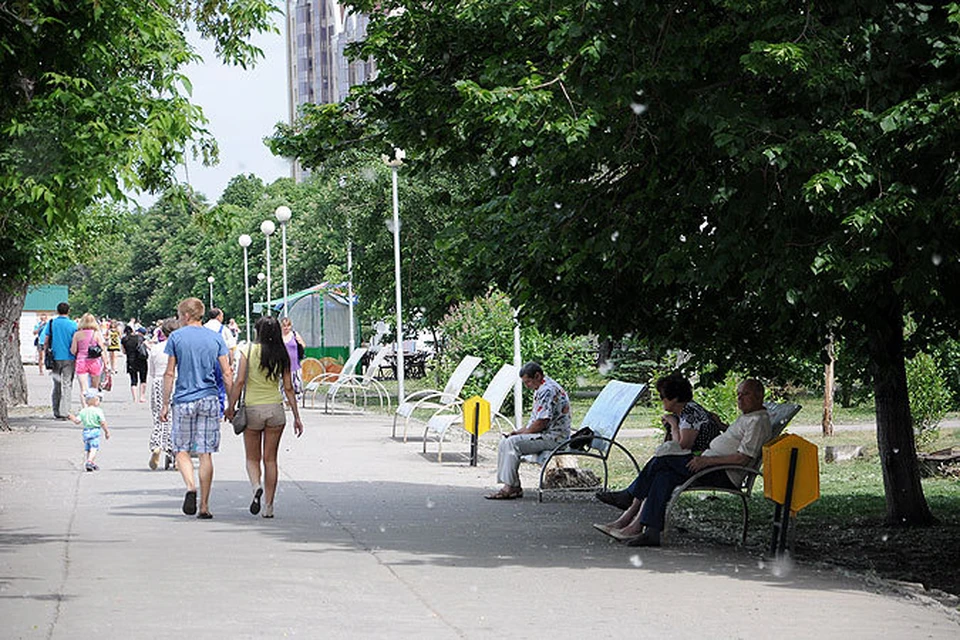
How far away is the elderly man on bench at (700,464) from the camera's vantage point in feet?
36.1

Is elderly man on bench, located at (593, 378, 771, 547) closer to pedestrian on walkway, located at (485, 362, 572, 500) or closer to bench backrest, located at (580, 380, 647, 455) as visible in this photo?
bench backrest, located at (580, 380, 647, 455)

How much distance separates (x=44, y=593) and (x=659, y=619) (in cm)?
338

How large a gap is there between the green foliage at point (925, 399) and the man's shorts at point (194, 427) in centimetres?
1042

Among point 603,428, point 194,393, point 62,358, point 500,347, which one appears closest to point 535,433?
point 603,428

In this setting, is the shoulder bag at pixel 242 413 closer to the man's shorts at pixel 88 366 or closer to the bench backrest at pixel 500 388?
the bench backrest at pixel 500 388

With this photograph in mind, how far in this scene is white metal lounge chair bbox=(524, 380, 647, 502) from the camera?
1402 cm

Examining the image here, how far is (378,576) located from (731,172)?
3318 millimetres

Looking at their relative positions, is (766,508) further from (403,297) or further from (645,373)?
(403,297)

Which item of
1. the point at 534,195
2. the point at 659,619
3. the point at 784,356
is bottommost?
the point at 659,619

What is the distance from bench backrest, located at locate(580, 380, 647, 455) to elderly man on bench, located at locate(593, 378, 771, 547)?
2.41 m

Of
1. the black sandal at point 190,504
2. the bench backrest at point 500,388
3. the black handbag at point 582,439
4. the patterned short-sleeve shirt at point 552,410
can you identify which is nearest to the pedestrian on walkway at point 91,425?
the black sandal at point 190,504

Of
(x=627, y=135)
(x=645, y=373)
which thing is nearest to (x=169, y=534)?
(x=627, y=135)

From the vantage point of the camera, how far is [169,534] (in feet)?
37.6

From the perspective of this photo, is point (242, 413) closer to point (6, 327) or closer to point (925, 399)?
point (925, 399)
